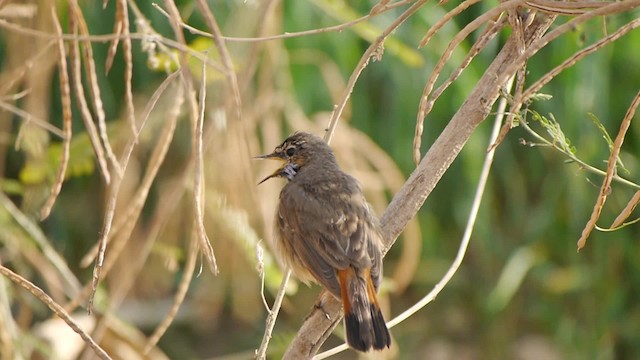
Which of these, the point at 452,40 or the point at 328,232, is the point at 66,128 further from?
the point at 328,232

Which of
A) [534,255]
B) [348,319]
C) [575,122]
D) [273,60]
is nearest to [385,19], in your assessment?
[273,60]

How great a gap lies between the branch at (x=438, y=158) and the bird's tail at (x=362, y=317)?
17.3 inches

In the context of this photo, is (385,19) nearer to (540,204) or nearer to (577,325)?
(540,204)

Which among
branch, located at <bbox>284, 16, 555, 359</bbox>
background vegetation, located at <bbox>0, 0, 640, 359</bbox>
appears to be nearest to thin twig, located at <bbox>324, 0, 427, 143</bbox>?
branch, located at <bbox>284, 16, 555, 359</bbox>

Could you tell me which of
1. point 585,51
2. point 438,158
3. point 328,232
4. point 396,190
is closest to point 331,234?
point 328,232

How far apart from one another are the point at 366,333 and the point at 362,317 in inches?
2.2

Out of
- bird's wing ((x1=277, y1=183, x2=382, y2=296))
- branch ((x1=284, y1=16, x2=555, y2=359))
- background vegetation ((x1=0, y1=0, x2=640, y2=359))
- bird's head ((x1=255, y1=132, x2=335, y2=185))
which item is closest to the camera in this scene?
branch ((x1=284, y1=16, x2=555, y2=359))

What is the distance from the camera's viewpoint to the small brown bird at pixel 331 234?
2648mm

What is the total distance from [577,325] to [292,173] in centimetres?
291

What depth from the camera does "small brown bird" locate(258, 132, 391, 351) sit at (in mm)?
2648

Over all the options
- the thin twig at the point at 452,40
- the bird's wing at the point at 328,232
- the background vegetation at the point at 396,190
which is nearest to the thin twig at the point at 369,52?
the thin twig at the point at 452,40

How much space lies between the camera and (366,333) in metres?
2.56

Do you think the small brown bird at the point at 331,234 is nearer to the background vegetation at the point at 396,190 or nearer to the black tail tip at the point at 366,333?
the black tail tip at the point at 366,333

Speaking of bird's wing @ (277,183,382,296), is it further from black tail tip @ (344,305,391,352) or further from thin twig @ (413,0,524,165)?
thin twig @ (413,0,524,165)
